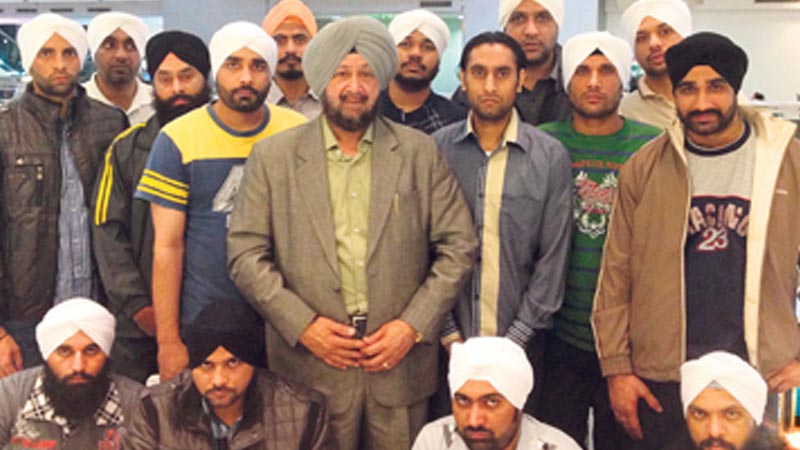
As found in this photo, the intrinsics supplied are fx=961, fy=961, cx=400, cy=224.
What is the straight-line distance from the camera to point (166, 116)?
3.34 m

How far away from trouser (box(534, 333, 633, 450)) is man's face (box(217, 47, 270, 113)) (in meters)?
1.25

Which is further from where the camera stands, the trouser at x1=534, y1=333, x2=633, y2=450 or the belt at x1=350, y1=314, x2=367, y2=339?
the trouser at x1=534, y1=333, x2=633, y2=450

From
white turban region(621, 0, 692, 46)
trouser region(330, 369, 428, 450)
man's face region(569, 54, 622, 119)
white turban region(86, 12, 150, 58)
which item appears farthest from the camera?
white turban region(86, 12, 150, 58)

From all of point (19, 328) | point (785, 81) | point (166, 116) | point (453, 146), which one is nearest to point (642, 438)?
point (453, 146)

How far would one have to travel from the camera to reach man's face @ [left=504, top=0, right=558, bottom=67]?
382 centimetres

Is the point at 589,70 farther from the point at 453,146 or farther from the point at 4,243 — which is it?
the point at 4,243

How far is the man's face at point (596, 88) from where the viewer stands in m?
3.18

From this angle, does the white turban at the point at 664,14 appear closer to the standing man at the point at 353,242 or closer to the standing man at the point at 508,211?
the standing man at the point at 508,211

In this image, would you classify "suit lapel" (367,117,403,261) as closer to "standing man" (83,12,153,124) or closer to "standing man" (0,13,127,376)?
"standing man" (0,13,127,376)

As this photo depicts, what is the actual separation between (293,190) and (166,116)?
82 centimetres

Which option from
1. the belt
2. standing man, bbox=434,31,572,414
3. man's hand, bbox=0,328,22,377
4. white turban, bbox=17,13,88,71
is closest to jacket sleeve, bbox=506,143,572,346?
standing man, bbox=434,31,572,414

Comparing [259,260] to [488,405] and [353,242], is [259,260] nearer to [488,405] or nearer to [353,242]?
[353,242]

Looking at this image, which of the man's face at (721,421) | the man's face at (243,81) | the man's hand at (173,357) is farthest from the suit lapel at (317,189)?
the man's face at (721,421)

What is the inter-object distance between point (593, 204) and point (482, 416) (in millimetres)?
812
